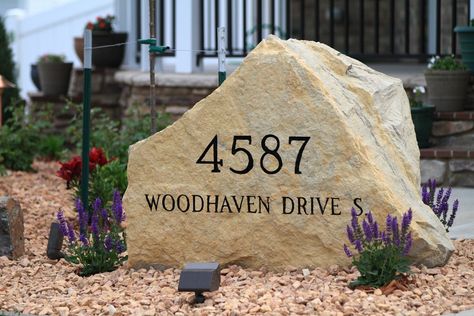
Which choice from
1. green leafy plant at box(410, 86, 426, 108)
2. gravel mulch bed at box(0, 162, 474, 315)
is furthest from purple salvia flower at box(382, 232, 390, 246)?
green leafy plant at box(410, 86, 426, 108)

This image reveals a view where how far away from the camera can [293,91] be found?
6.23 m

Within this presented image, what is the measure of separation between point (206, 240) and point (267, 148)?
0.59 m

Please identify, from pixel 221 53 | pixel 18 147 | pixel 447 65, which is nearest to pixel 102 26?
pixel 18 147

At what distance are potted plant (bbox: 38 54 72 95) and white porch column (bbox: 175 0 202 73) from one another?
2115mm

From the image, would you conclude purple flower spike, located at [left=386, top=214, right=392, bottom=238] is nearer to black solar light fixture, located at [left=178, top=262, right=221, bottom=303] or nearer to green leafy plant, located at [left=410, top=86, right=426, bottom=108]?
black solar light fixture, located at [left=178, top=262, right=221, bottom=303]

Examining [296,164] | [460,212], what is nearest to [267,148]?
[296,164]

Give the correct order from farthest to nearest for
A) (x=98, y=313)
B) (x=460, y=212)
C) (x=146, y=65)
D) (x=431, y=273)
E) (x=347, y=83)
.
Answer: (x=146, y=65), (x=460, y=212), (x=347, y=83), (x=431, y=273), (x=98, y=313)

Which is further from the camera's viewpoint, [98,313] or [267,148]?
[267,148]

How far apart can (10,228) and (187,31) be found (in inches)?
223

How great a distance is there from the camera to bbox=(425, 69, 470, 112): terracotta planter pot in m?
10.6

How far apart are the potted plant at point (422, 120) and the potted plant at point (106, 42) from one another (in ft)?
13.1

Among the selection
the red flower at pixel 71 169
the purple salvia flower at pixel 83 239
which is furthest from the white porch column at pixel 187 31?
the purple salvia flower at pixel 83 239

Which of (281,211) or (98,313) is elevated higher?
(281,211)

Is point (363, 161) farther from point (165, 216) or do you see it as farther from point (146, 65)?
point (146, 65)
